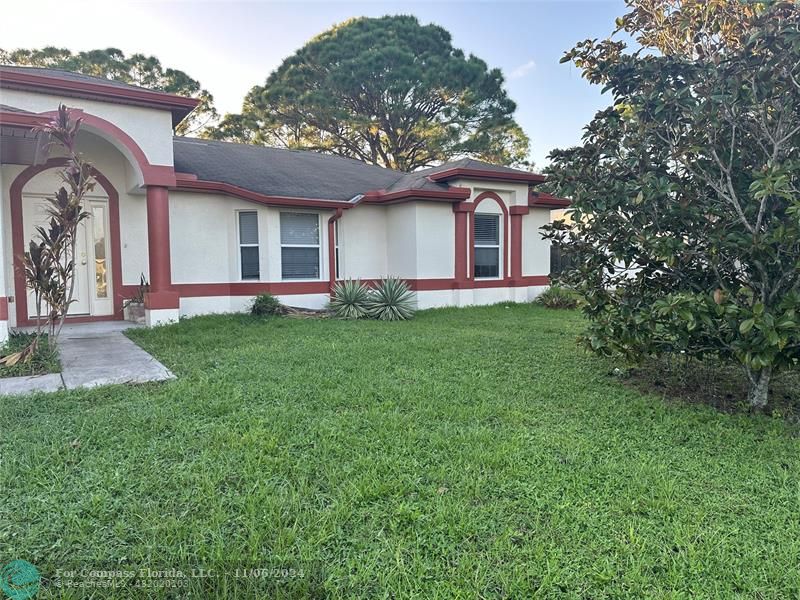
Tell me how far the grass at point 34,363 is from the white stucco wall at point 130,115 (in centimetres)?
386

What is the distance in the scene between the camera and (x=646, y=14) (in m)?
5.06

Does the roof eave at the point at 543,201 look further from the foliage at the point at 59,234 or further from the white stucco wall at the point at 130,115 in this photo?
the foliage at the point at 59,234

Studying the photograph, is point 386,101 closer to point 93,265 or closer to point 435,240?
point 435,240

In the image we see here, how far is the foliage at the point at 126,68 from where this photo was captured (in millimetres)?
20219

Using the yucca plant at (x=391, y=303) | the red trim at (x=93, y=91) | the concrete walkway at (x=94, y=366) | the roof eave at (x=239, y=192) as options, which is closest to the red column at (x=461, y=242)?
the yucca plant at (x=391, y=303)

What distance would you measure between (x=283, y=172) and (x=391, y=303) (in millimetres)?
5115

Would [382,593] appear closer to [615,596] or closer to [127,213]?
[615,596]

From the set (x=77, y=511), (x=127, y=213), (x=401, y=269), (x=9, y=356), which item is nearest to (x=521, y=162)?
(x=401, y=269)

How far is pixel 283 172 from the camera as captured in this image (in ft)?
43.0

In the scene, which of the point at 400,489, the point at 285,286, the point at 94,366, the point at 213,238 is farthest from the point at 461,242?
the point at 400,489

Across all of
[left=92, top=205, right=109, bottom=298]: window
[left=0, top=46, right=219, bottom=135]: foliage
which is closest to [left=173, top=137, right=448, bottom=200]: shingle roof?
[left=92, top=205, right=109, bottom=298]: window

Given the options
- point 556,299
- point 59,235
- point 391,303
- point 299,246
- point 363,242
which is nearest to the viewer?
point 59,235

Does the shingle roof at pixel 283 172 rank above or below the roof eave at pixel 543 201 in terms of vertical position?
above

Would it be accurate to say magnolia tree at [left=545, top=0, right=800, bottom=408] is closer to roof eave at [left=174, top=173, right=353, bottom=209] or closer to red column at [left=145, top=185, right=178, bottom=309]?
roof eave at [left=174, top=173, right=353, bottom=209]
